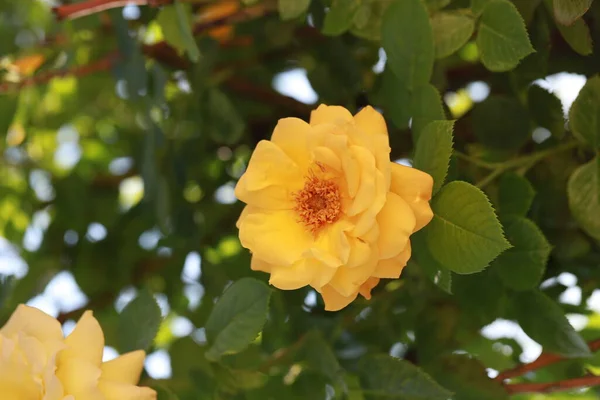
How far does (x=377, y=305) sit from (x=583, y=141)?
0.16 meters

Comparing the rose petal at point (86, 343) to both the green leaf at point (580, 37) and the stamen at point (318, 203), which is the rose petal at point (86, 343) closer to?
the stamen at point (318, 203)

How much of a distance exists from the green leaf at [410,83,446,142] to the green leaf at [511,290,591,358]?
0.10 m

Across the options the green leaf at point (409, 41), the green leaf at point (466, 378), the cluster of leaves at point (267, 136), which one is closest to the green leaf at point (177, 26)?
the cluster of leaves at point (267, 136)

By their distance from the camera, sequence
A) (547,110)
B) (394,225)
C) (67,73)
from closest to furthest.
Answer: (394,225)
(547,110)
(67,73)

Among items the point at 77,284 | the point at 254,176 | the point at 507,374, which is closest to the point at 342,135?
the point at 254,176

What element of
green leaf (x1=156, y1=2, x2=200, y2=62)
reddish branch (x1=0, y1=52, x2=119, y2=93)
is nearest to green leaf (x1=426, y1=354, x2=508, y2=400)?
green leaf (x1=156, y1=2, x2=200, y2=62)

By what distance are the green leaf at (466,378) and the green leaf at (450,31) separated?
15 cm

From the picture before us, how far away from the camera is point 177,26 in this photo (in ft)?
1.26

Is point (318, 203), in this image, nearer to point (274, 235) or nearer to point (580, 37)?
point (274, 235)

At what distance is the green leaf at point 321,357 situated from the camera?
0.34 meters

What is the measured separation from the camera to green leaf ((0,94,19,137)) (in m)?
0.52

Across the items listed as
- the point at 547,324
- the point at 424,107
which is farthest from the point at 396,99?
the point at 547,324

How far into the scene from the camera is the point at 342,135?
261 mm

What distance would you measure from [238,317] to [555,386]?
6.0 inches
